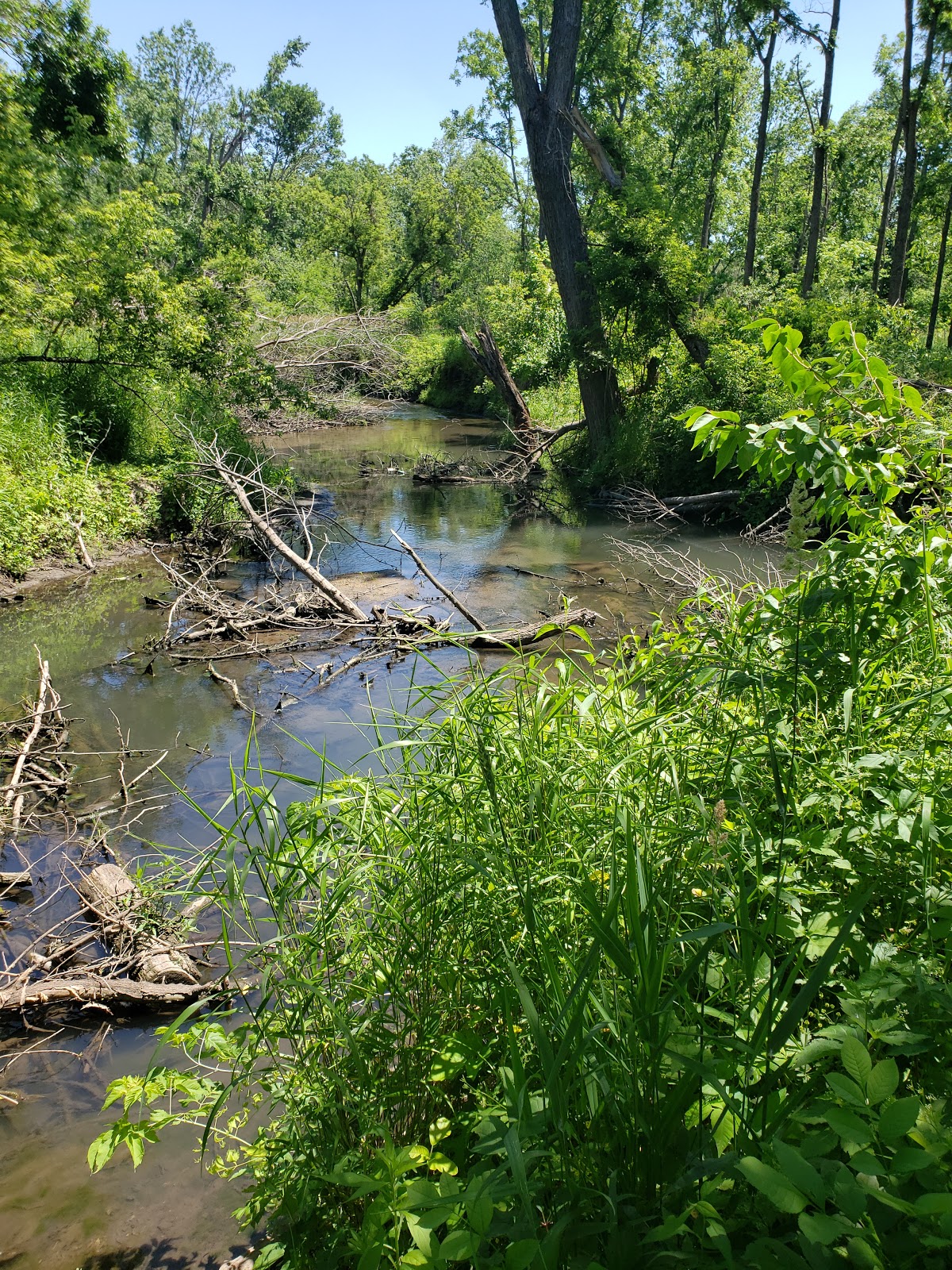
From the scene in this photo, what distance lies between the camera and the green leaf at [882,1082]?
129 cm

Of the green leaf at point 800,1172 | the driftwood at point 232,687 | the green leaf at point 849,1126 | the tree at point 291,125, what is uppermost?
the tree at point 291,125

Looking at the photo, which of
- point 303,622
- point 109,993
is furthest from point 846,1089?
point 303,622

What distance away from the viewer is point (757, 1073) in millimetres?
1726

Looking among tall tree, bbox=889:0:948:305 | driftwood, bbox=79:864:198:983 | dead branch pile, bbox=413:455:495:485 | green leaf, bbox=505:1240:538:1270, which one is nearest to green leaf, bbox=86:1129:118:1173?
green leaf, bbox=505:1240:538:1270

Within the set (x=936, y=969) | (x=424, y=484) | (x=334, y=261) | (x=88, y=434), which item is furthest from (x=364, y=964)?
(x=334, y=261)

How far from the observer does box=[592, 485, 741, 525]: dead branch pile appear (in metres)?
13.8

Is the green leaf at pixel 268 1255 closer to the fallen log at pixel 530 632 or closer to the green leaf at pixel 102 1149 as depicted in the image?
the green leaf at pixel 102 1149

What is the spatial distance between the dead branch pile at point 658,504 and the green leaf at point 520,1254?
41.7ft

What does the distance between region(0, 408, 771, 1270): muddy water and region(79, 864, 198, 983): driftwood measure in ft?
0.84

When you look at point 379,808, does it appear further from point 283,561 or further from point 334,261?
point 334,261

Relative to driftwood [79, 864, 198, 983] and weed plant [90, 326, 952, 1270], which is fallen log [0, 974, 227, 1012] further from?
weed plant [90, 326, 952, 1270]

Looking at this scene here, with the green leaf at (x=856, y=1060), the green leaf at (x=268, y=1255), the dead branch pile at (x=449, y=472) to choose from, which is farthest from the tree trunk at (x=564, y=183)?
the green leaf at (x=856, y=1060)

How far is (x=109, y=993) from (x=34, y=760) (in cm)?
288

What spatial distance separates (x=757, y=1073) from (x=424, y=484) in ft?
56.6
